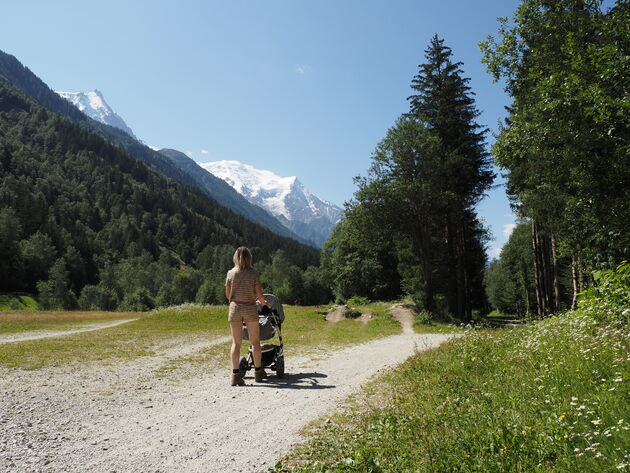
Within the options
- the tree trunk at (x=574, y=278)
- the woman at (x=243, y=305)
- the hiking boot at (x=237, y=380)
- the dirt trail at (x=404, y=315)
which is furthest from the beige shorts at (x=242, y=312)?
the tree trunk at (x=574, y=278)

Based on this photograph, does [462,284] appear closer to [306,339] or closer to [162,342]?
[306,339]

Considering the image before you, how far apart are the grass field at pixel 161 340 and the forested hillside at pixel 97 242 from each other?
218 ft

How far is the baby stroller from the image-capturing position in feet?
28.7

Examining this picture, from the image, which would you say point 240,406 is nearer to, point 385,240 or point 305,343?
point 305,343

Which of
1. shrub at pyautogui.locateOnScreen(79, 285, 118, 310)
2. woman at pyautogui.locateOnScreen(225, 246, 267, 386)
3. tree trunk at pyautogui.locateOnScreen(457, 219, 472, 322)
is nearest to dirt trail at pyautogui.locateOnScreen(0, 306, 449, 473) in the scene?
woman at pyautogui.locateOnScreen(225, 246, 267, 386)

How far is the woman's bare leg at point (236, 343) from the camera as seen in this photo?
26.4 feet

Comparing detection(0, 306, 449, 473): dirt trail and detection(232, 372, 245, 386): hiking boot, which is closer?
detection(0, 306, 449, 473): dirt trail

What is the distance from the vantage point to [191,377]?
29.7 ft

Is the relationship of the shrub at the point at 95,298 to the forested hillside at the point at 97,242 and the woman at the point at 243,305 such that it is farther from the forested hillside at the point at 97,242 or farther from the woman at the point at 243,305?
the woman at the point at 243,305

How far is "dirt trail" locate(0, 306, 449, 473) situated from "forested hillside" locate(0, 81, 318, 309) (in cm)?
8984

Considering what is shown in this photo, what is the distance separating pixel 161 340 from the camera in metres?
17.5

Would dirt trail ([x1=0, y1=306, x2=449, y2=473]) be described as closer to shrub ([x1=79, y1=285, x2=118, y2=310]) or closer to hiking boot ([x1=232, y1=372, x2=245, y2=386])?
hiking boot ([x1=232, y1=372, x2=245, y2=386])

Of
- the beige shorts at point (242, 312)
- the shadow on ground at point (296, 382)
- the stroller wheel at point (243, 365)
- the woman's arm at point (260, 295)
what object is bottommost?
the shadow on ground at point (296, 382)

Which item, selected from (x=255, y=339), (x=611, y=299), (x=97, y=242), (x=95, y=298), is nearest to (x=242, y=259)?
(x=255, y=339)
